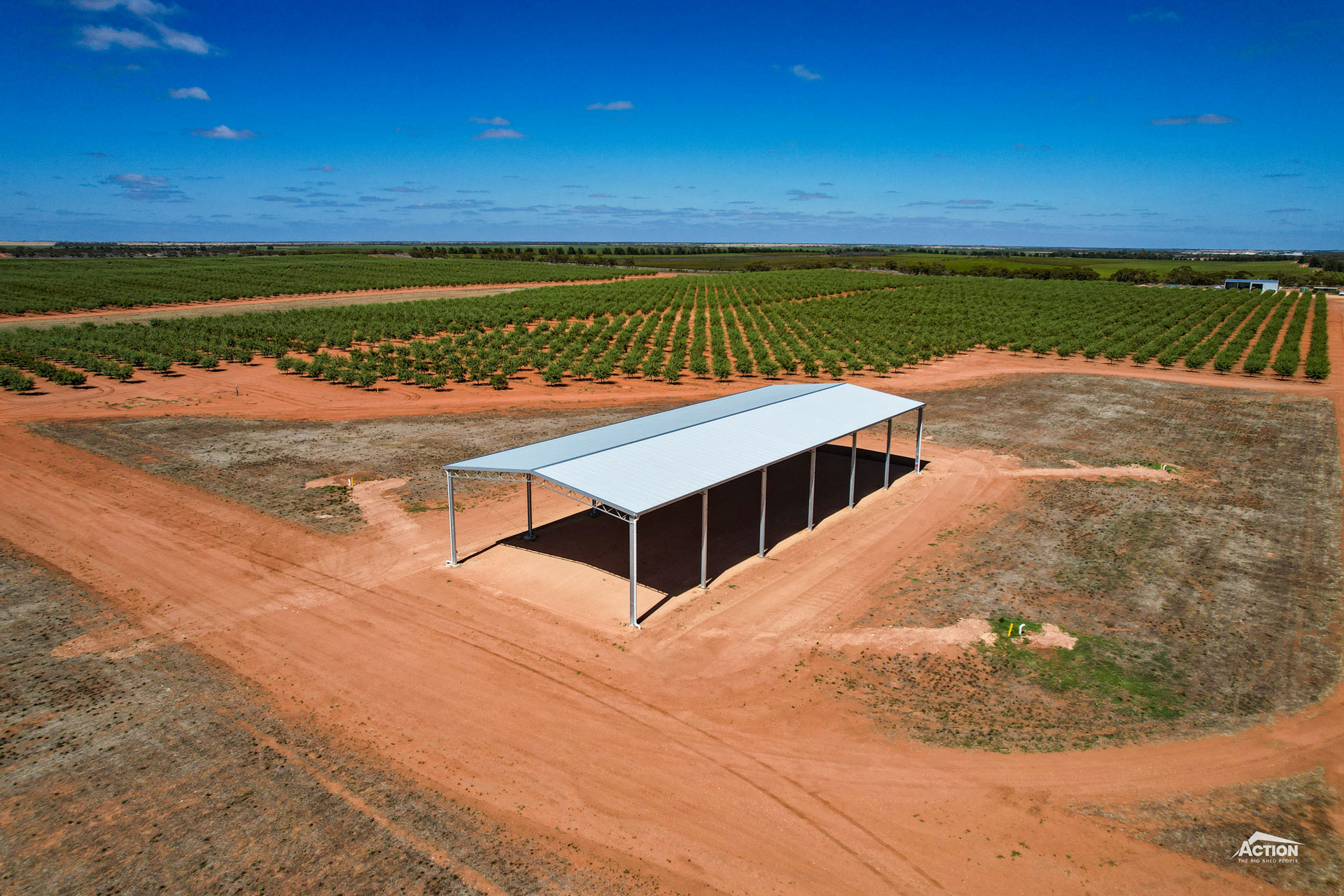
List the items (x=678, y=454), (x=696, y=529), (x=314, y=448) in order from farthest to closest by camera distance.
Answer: (x=314, y=448) < (x=696, y=529) < (x=678, y=454)

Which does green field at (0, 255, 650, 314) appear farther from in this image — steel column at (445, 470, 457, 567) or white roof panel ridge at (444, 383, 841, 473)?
white roof panel ridge at (444, 383, 841, 473)

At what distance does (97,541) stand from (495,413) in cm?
1514

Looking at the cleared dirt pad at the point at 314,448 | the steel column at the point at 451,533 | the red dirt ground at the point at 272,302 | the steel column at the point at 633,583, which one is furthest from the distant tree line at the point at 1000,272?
the steel column at the point at 633,583

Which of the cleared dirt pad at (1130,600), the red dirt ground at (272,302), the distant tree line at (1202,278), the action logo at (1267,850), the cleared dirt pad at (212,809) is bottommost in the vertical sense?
the cleared dirt pad at (212,809)

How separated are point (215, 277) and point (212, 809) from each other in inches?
4258

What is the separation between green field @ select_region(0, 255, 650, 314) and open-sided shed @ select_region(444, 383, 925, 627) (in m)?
71.9

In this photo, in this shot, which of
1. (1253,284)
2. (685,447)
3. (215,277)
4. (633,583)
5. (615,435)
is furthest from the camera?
(1253,284)

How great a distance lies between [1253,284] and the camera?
101562 mm

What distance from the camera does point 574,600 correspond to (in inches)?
562

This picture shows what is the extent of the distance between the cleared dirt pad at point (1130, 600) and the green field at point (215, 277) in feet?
262

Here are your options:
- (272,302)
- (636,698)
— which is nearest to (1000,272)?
(272,302)

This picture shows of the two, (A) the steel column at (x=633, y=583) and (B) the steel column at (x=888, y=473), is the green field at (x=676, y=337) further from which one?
(A) the steel column at (x=633, y=583)

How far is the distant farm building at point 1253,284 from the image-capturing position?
99.9 meters

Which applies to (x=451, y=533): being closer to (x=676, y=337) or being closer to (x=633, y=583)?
(x=633, y=583)
